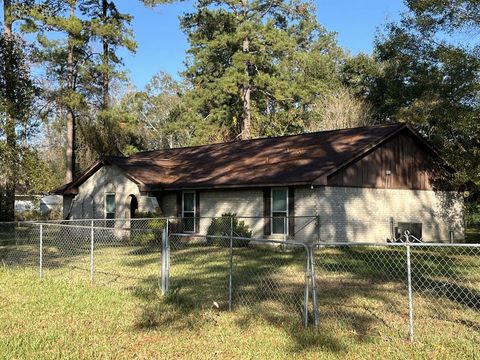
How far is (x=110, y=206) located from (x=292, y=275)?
14263 mm

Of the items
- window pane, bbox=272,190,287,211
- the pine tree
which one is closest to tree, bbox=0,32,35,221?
the pine tree

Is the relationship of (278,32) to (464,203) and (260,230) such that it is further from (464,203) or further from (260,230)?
(260,230)

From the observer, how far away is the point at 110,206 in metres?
24.5

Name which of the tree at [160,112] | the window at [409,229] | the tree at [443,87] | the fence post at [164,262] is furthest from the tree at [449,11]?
the tree at [160,112]

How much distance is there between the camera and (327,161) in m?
19.4

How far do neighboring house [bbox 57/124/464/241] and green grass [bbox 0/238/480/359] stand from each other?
5160mm

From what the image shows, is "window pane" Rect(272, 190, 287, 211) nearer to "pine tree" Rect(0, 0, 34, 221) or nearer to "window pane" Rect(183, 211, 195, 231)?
"window pane" Rect(183, 211, 195, 231)

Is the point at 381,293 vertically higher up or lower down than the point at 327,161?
lower down

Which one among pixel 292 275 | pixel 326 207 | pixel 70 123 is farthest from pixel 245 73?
pixel 292 275

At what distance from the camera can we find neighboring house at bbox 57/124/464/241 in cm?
1908

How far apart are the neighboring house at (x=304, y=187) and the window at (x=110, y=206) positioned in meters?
0.05

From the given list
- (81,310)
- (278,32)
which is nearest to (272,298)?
(81,310)

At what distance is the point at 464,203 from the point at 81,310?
74.3 feet

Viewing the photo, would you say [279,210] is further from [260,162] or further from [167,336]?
[167,336]
